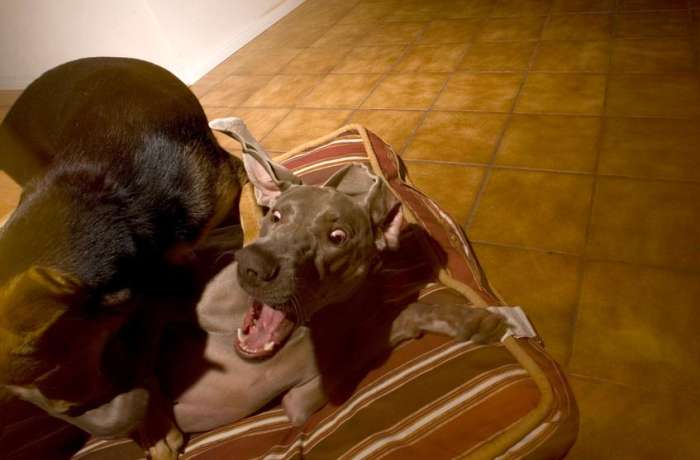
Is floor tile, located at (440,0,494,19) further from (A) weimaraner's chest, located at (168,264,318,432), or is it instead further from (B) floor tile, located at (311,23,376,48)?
(A) weimaraner's chest, located at (168,264,318,432)

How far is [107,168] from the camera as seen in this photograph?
4.77ft

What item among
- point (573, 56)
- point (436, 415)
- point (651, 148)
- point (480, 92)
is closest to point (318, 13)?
point (480, 92)

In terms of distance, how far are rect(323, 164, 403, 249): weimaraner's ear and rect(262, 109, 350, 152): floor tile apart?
1.31 m

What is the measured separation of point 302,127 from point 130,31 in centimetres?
123

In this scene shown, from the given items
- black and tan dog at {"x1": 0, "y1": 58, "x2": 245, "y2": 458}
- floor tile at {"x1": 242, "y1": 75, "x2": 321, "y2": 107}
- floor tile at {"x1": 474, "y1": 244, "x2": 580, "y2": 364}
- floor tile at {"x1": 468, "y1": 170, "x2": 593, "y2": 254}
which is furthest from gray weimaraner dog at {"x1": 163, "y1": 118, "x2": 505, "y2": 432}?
floor tile at {"x1": 242, "y1": 75, "x2": 321, "y2": 107}

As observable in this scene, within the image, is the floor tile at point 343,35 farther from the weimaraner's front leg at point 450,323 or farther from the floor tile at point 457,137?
the weimaraner's front leg at point 450,323

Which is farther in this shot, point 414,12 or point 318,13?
point 318,13

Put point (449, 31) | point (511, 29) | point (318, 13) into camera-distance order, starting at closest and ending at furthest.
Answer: point (511, 29) < point (449, 31) < point (318, 13)

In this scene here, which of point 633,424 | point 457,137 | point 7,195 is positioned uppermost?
point 7,195

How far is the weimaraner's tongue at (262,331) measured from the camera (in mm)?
1188

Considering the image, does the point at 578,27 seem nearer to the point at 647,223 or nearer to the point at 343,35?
the point at 343,35

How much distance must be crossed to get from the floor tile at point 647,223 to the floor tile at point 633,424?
549 mm

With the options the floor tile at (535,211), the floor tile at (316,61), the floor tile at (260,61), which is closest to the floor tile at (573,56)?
the floor tile at (535,211)

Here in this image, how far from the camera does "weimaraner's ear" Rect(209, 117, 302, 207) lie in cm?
141
